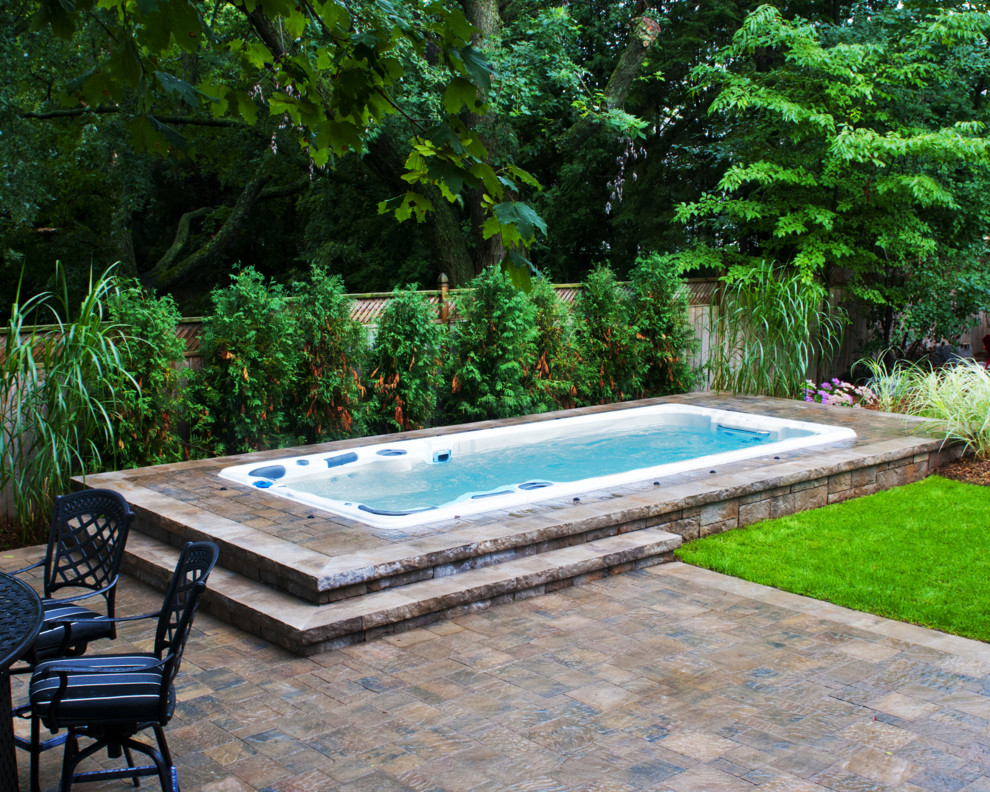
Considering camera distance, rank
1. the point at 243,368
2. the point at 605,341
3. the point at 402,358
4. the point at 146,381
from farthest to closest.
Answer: the point at 605,341, the point at 402,358, the point at 243,368, the point at 146,381

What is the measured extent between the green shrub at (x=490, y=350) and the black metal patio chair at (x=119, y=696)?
18.8ft

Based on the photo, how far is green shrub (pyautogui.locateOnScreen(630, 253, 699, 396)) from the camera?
31.6 feet

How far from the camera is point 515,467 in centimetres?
730

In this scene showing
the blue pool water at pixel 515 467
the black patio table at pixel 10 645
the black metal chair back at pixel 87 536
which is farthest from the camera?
the blue pool water at pixel 515 467

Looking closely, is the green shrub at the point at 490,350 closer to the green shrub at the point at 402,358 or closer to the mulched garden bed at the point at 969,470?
the green shrub at the point at 402,358

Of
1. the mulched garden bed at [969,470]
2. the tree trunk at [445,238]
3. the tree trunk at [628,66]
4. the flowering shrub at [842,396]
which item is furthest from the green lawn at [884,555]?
the tree trunk at [628,66]

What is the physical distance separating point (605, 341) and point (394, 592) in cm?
567

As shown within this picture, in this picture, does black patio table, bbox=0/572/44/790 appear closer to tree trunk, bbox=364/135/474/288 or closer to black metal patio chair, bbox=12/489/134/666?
black metal patio chair, bbox=12/489/134/666

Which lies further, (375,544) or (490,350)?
(490,350)

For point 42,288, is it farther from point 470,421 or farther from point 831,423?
point 831,423

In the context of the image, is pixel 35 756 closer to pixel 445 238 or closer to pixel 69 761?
pixel 69 761

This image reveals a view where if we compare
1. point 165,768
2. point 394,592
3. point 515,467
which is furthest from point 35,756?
point 515,467

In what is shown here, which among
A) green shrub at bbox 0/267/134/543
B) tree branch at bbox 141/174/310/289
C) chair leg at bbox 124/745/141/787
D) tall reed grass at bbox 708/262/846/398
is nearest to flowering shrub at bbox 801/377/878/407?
tall reed grass at bbox 708/262/846/398

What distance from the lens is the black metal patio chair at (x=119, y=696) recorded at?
2480 millimetres
